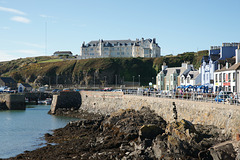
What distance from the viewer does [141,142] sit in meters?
24.8

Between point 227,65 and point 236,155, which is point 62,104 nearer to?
point 227,65

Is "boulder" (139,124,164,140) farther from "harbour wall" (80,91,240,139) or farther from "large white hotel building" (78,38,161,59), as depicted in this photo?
"large white hotel building" (78,38,161,59)

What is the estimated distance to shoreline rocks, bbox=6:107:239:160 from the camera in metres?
21.0

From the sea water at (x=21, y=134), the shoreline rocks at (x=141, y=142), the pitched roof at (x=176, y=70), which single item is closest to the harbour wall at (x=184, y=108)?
the shoreline rocks at (x=141, y=142)

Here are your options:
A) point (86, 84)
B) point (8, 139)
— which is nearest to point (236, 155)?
point (8, 139)

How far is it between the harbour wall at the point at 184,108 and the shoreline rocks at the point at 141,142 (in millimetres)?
909

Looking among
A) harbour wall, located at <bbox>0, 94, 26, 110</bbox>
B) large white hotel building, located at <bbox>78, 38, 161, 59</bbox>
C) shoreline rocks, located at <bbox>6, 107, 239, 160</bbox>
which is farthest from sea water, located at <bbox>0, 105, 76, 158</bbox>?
large white hotel building, located at <bbox>78, 38, 161, 59</bbox>

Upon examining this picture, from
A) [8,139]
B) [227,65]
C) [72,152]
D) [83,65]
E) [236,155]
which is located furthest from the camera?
[83,65]

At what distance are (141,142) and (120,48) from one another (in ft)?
451

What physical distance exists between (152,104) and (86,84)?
92.9 meters

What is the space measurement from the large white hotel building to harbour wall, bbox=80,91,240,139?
100 m

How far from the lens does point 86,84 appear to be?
131 m

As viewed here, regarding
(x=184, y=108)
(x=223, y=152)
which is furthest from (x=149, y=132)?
(x=223, y=152)

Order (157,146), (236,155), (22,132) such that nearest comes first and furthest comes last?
(236,155) → (157,146) → (22,132)
